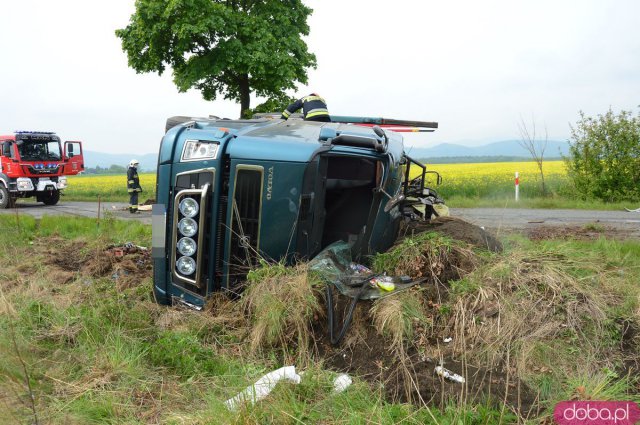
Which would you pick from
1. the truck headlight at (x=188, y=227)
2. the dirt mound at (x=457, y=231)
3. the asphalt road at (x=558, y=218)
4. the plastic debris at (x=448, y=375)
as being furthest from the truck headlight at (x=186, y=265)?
the asphalt road at (x=558, y=218)

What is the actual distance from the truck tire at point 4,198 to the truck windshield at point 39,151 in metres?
1.32

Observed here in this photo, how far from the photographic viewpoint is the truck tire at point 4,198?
18948mm

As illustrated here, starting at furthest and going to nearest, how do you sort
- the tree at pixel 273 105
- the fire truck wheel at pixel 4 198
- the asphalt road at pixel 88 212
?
1. the fire truck wheel at pixel 4 198
2. the tree at pixel 273 105
3. the asphalt road at pixel 88 212

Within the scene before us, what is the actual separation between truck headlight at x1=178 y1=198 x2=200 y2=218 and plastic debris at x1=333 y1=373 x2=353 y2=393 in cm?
157

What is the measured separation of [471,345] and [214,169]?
2.10 metres

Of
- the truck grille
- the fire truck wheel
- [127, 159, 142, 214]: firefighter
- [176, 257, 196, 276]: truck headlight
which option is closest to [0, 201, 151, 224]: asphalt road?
[127, 159, 142, 214]: firefighter

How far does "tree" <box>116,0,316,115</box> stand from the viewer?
56.1 feet

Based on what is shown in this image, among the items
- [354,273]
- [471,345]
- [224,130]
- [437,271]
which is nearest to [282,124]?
[224,130]

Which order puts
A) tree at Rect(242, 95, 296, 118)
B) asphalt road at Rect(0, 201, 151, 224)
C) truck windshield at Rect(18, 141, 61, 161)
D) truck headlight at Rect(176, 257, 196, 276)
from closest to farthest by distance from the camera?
truck headlight at Rect(176, 257, 196, 276)
asphalt road at Rect(0, 201, 151, 224)
tree at Rect(242, 95, 296, 118)
truck windshield at Rect(18, 141, 61, 161)

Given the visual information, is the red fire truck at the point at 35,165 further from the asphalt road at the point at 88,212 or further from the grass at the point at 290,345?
the grass at the point at 290,345

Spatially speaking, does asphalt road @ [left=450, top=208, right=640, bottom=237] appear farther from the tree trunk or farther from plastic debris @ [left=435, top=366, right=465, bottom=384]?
the tree trunk

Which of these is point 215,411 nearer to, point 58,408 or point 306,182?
point 58,408

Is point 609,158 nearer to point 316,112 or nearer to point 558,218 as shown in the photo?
point 558,218

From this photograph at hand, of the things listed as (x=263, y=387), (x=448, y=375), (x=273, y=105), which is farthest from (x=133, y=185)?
(x=448, y=375)
